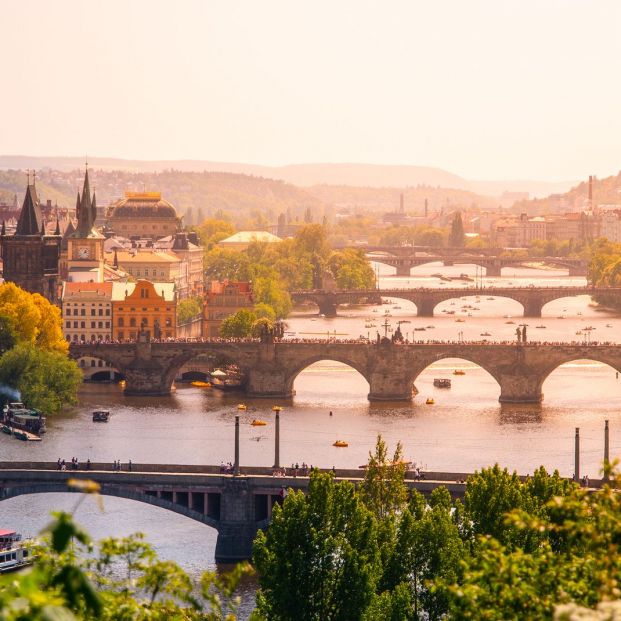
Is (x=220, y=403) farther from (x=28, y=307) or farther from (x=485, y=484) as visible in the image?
(x=485, y=484)

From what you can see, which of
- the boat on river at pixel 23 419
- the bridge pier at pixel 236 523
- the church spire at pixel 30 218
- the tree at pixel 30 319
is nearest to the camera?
the bridge pier at pixel 236 523

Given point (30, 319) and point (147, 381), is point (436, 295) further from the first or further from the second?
point (30, 319)

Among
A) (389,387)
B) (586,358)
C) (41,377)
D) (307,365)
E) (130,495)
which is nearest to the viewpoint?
(130,495)

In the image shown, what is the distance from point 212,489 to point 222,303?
54555 mm

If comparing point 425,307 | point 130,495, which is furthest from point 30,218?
point 130,495

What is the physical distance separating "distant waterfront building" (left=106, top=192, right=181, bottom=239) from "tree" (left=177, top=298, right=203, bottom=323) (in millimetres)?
39753

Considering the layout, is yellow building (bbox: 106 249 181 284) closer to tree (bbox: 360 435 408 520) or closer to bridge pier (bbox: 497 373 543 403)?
bridge pier (bbox: 497 373 543 403)

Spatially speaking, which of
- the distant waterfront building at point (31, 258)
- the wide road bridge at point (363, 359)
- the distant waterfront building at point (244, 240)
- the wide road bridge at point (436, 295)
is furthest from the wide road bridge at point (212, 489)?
the distant waterfront building at point (244, 240)

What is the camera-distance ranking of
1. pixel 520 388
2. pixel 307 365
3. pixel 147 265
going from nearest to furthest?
pixel 520 388 < pixel 307 365 < pixel 147 265

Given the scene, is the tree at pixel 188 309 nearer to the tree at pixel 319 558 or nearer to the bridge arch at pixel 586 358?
the bridge arch at pixel 586 358

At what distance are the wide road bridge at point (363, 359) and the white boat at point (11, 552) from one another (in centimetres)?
3520

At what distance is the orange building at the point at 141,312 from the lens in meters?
Answer: 94.5

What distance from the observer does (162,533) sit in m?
50.9

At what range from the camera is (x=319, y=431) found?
70938 millimetres
